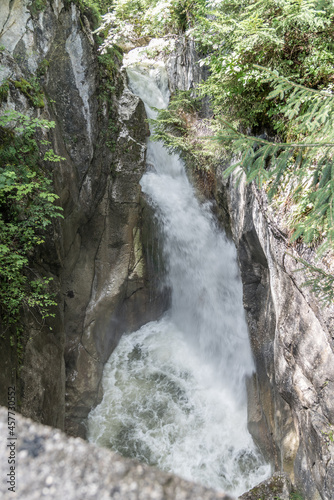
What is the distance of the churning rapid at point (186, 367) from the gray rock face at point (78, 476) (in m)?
8.01

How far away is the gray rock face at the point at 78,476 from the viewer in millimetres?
672

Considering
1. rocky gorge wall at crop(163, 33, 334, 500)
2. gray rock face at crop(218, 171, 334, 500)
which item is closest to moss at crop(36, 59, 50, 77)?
rocky gorge wall at crop(163, 33, 334, 500)

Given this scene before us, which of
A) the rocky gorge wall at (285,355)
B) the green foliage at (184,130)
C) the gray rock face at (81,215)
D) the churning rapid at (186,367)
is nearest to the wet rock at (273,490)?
the rocky gorge wall at (285,355)

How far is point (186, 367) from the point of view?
1003 centimetres

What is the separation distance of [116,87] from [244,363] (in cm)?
1033

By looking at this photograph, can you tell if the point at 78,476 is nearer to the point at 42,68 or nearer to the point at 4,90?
the point at 4,90

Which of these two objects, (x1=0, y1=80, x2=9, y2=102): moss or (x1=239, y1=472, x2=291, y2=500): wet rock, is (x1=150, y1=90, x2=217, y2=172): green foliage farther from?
(x1=239, y1=472, x2=291, y2=500): wet rock

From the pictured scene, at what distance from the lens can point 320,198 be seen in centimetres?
280

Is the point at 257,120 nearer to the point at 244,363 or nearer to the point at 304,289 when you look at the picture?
the point at 304,289

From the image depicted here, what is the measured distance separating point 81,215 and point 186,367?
639 cm

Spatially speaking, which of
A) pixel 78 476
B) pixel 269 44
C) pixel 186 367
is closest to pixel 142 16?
pixel 269 44

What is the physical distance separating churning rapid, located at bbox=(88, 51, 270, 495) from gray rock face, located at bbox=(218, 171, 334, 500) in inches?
39.4

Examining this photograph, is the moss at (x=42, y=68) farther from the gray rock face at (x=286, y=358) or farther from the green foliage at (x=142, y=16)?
the gray rock face at (x=286, y=358)

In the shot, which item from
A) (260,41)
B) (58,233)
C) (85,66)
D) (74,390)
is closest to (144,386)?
(74,390)
